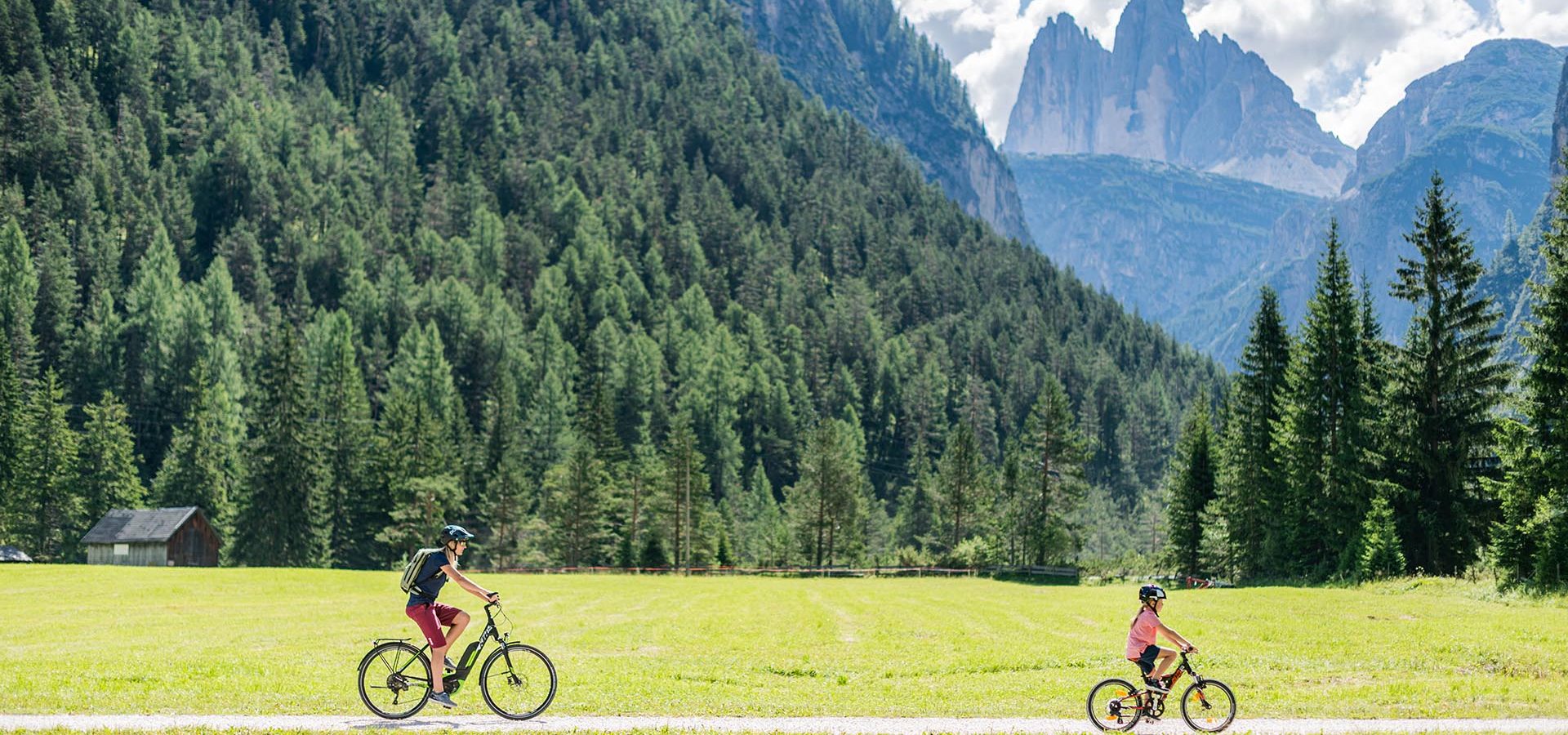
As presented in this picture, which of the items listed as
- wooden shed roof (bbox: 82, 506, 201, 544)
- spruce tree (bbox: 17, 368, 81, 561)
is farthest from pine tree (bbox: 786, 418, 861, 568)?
spruce tree (bbox: 17, 368, 81, 561)

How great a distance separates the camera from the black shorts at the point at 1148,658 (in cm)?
1753

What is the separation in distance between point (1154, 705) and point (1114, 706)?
2.30ft

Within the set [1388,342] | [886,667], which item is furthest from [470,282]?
[886,667]

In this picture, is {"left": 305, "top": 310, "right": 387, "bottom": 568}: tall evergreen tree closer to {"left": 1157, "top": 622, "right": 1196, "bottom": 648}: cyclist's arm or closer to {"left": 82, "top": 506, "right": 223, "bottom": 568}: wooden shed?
{"left": 82, "top": 506, "right": 223, "bottom": 568}: wooden shed

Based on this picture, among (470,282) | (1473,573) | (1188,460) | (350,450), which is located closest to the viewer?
(1473,573)

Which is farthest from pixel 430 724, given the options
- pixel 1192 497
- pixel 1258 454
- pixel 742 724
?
pixel 1192 497

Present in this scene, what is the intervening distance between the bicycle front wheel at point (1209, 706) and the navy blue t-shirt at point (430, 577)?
11.4 meters

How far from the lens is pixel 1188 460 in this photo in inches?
3063

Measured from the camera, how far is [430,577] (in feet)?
57.9

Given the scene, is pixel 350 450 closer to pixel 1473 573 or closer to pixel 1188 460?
pixel 1188 460

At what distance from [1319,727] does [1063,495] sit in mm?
78060

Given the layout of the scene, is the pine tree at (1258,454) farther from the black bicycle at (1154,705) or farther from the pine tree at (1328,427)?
the black bicycle at (1154,705)

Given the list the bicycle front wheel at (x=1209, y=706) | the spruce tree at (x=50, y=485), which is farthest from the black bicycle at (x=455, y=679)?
the spruce tree at (x=50, y=485)

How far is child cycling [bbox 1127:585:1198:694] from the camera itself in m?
17.3
